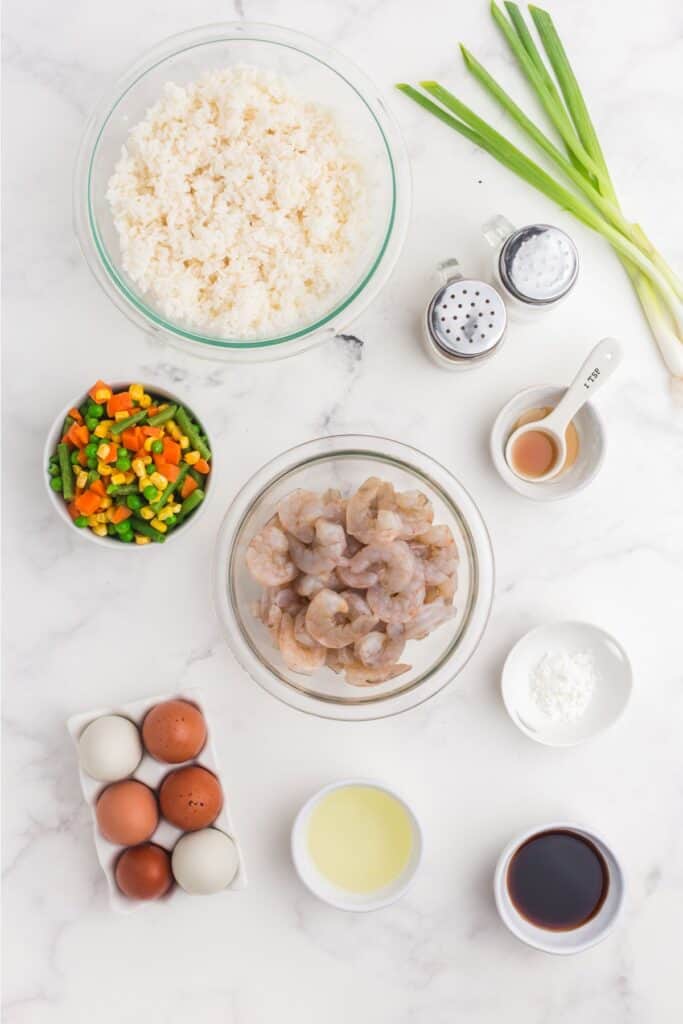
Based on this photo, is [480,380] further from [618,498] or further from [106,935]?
[106,935]

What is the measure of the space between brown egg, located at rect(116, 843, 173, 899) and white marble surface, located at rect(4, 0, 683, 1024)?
0.19m

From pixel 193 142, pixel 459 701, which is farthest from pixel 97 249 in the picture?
pixel 459 701

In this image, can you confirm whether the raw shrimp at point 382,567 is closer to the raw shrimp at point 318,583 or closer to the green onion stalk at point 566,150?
the raw shrimp at point 318,583

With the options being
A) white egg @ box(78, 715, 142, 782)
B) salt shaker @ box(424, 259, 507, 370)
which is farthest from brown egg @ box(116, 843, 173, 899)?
salt shaker @ box(424, 259, 507, 370)

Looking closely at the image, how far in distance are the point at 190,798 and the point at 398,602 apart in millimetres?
601

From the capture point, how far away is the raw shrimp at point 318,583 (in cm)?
179

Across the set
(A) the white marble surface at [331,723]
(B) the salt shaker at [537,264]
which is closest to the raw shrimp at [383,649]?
(A) the white marble surface at [331,723]

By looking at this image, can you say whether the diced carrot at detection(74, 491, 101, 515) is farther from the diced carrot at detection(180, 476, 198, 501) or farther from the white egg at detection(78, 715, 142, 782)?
the white egg at detection(78, 715, 142, 782)

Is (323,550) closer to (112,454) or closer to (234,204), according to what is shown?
(112,454)

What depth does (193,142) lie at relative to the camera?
6.13 ft

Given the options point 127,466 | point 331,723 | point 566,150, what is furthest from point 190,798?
point 566,150

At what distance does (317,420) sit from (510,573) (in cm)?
57

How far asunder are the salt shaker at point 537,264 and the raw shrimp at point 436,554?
566mm

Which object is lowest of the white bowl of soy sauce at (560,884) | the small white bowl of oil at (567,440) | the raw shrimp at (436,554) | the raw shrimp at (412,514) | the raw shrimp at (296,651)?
the white bowl of soy sauce at (560,884)
